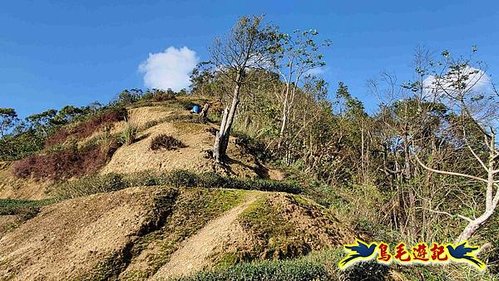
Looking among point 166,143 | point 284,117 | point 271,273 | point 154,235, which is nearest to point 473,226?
point 271,273

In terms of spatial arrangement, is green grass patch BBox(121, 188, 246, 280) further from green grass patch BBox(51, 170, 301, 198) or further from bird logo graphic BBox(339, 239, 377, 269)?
bird logo graphic BBox(339, 239, 377, 269)

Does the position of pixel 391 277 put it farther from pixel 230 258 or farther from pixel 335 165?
pixel 335 165

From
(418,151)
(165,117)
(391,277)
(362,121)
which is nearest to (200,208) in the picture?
(391,277)

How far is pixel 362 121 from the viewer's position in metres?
20.9

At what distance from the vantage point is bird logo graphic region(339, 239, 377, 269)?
20.9 feet

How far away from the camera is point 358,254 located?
263 inches

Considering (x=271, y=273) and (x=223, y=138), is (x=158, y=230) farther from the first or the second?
(x=223, y=138)

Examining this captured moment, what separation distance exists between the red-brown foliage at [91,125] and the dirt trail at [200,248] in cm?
1443

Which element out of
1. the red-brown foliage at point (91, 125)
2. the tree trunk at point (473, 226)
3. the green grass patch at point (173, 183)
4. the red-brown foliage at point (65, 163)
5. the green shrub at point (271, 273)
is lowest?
the green shrub at point (271, 273)

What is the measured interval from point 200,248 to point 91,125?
16370mm

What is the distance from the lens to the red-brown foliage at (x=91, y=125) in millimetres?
22188

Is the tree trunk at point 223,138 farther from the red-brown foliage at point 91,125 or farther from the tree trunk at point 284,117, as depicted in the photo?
the red-brown foliage at point 91,125

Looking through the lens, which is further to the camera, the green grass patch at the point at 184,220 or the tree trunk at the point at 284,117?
the tree trunk at the point at 284,117

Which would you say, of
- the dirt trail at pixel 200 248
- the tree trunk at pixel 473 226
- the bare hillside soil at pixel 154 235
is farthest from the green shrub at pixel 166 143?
the tree trunk at pixel 473 226
